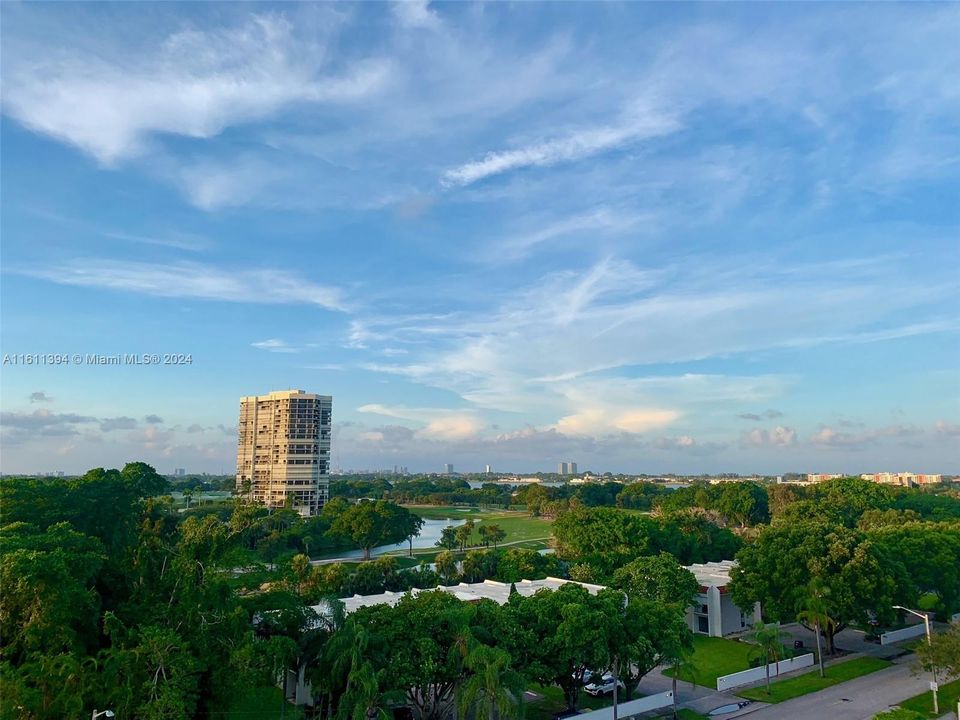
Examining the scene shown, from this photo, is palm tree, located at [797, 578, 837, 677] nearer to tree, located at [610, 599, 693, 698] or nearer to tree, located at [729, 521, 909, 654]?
tree, located at [729, 521, 909, 654]

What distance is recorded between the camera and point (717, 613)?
147 feet

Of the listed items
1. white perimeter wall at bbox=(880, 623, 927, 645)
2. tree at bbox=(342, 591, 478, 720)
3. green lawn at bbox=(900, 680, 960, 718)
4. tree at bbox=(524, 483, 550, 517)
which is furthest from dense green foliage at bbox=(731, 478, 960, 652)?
tree at bbox=(524, 483, 550, 517)

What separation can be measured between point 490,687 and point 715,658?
22.1 m

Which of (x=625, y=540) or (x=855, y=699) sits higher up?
(x=625, y=540)

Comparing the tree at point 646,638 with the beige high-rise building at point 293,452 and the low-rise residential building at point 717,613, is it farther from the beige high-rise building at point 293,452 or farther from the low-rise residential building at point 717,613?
the beige high-rise building at point 293,452

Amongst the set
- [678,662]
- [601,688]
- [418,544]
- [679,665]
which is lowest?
[418,544]

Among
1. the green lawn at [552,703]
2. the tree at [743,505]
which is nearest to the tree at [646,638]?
the green lawn at [552,703]

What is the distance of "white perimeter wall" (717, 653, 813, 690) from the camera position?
3412 cm

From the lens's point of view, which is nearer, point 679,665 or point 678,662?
point 678,662

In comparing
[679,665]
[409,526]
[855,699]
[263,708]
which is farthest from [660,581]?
[409,526]

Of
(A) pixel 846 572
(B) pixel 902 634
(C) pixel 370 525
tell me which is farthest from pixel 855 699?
(C) pixel 370 525

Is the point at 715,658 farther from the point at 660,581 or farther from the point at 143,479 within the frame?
the point at 143,479

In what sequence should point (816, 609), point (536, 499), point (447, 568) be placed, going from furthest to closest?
point (536, 499) → point (447, 568) → point (816, 609)

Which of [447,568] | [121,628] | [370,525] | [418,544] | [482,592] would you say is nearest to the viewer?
[121,628]
